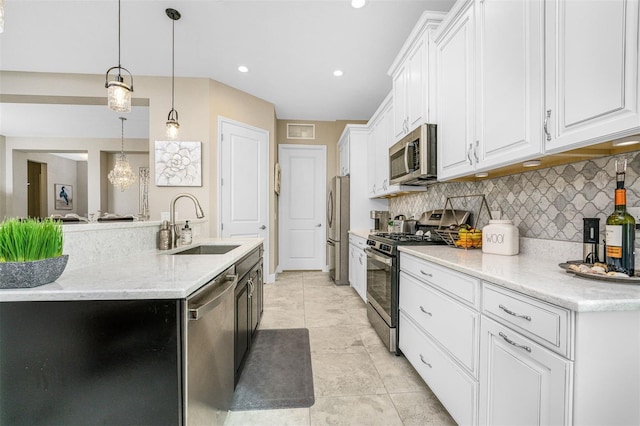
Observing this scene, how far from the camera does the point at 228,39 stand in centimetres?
279

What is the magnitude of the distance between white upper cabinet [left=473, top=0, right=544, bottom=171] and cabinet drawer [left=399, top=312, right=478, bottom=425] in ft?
3.62

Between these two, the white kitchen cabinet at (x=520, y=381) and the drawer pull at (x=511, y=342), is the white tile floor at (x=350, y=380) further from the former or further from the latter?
the drawer pull at (x=511, y=342)

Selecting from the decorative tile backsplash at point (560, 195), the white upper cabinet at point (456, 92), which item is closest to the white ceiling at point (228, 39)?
the white upper cabinet at point (456, 92)

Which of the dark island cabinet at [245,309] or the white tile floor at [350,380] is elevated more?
the dark island cabinet at [245,309]

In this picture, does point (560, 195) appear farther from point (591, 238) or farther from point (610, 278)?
point (610, 278)

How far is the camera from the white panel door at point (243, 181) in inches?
152

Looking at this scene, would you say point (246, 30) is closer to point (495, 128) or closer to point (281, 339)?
point (495, 128)

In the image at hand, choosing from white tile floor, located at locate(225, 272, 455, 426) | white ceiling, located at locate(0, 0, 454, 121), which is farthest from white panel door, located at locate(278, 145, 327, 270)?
white tile floor, located at locate(225, 272, 455, 426)

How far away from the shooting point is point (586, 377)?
819 millimetres

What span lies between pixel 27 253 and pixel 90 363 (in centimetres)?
44

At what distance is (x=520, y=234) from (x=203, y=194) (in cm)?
342

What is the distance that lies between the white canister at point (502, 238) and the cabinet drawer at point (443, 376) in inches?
27.1

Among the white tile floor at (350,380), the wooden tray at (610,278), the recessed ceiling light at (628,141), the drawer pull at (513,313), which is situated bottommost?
the white tile floor at (350,380)

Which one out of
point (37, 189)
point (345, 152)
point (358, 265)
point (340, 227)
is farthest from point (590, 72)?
point (37, 189)
